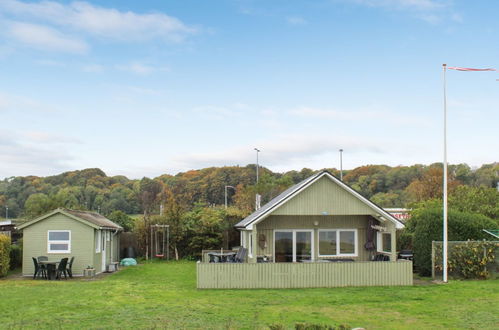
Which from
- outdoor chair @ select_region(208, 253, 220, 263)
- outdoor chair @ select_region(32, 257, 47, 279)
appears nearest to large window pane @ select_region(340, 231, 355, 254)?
outdoor chair @ select_region(208, 253, 220, 263)

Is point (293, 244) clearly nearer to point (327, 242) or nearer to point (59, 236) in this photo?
point (327, 242)

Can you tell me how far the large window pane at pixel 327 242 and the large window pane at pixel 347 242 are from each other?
37cm

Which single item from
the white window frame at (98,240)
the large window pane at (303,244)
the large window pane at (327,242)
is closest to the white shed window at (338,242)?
the large window pane at (327,242)

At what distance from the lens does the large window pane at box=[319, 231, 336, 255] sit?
2533cm

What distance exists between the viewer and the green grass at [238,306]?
45.0 ft

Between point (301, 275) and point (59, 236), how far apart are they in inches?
507

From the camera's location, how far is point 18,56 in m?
23.4

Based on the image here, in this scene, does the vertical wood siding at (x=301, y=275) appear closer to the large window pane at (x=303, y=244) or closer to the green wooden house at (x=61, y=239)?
the large window pane at (x=303, y=244)

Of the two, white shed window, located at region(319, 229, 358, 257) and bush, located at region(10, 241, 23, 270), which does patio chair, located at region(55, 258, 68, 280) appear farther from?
white shed window, located at region(319, 229, 358, 257)

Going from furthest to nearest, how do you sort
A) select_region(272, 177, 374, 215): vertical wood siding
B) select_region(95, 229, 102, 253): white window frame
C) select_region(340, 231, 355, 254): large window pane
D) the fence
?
1. select_region(95, 229, 102, 253): white window frame
2. select_region(340, 231, 355, 254): large window pane
3. the fence
4. select_region(272, 177, 374, 215): vertical wood siding

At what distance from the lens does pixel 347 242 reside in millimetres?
25531

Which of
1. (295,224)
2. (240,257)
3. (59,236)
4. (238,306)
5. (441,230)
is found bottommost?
(238,306)

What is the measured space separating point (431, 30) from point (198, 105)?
12772mm

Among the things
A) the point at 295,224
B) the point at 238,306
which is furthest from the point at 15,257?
the point at 238,306
